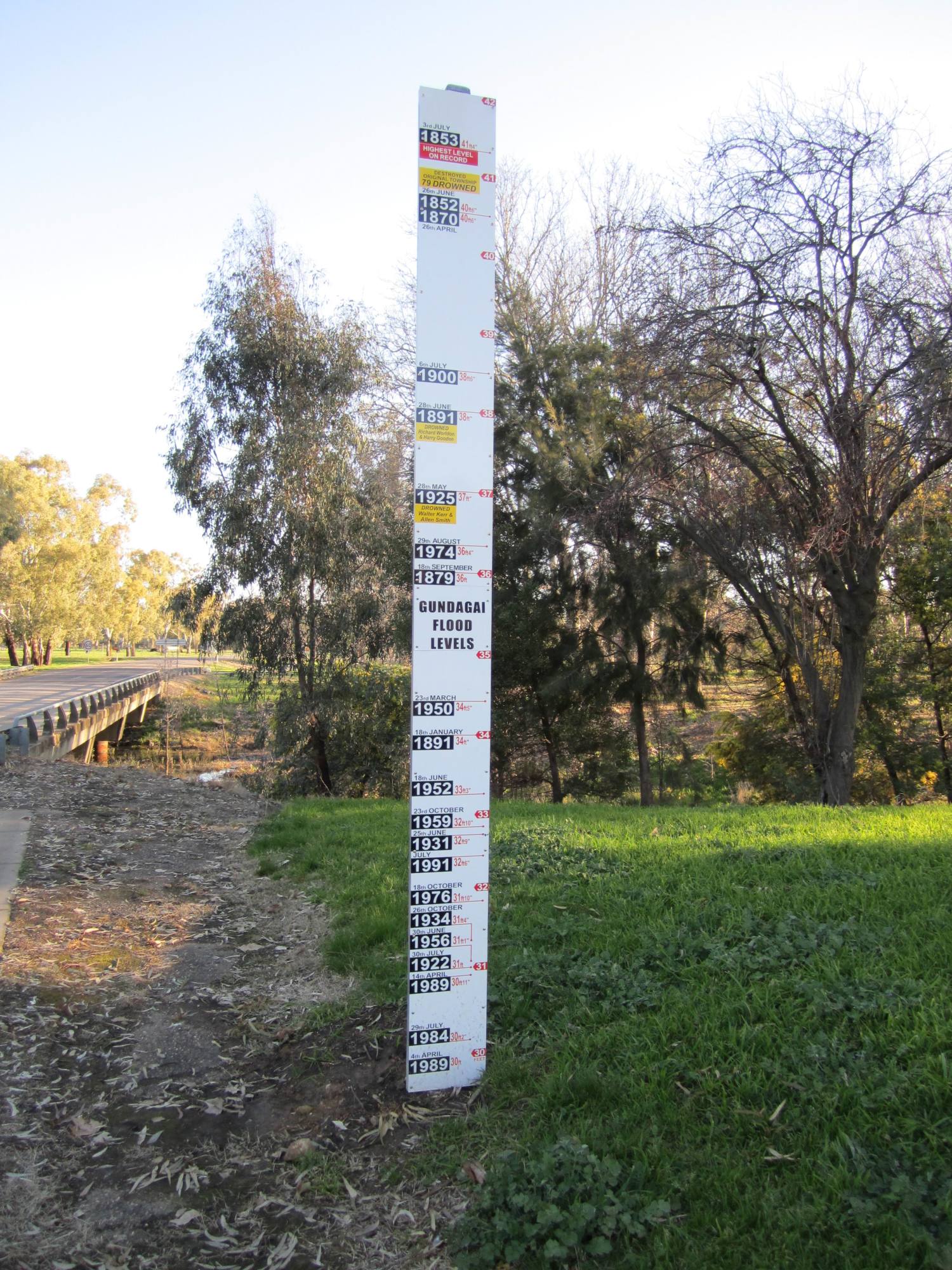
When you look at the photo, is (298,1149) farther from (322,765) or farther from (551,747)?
(551,747)

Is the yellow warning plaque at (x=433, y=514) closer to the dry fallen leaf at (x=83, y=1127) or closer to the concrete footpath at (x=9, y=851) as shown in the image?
the dry fallen leaf at (x=83, y=1127)

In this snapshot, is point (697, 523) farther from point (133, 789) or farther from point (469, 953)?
point (469, 953)

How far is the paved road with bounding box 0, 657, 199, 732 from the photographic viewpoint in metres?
27.4

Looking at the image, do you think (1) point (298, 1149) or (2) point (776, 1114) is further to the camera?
(1) point (298, 1149)

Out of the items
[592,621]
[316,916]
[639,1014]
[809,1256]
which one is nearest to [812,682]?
[592,621]

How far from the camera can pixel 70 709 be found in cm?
2348

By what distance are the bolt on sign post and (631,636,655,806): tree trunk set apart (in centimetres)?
1400

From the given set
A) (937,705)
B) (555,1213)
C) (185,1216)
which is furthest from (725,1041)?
(937,705)

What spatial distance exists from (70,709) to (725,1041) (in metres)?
23.2

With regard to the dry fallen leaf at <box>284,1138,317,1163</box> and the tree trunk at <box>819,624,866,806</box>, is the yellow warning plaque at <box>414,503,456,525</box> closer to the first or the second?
the dry fallen leaf at <box>284,1138,317,1163</box>

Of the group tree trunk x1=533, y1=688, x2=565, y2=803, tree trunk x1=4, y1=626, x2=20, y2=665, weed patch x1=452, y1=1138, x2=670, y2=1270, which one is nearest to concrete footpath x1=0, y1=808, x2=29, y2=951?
weed patch x1=452, y1=1138, x2=670, y2=1270

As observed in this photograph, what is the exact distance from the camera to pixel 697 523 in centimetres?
1333

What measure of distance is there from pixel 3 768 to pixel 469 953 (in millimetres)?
12473

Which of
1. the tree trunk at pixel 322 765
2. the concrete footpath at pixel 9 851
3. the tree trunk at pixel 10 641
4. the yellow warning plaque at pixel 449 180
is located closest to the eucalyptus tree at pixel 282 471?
the tree trunk at pixel 322 765
